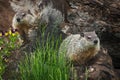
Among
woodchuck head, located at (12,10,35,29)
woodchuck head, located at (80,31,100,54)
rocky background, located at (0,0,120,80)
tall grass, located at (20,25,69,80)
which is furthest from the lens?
rocky background, located at (0,0,120,80)

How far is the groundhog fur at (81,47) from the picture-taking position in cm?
638

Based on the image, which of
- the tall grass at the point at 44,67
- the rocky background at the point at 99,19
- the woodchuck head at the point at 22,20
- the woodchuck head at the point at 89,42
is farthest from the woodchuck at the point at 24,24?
the tall grass at the point at 44,67

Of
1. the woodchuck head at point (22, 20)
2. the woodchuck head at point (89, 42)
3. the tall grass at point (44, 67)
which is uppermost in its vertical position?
the woodchuck head at point (22, 20)

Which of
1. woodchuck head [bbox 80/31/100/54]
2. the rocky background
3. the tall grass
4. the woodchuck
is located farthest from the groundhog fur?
the rocky background

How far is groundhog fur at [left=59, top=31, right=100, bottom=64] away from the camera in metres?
6.38

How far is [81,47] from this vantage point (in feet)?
21.0

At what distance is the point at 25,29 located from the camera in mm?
7395

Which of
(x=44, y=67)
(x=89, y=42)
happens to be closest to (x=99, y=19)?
(x=89, y=42)

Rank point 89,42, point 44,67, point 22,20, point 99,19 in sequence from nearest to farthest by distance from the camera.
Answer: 1. point 44,67
2. point 89,42
3. point 22,20
4. point 99,19

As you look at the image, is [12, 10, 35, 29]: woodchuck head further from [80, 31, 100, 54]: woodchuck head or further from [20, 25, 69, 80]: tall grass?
[20, 25, 69, 80]: tall grass

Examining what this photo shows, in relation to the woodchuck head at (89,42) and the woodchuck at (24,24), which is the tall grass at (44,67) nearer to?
the woodchuck head at (89,42)

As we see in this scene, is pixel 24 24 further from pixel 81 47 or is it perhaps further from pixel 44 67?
pixel 44 67

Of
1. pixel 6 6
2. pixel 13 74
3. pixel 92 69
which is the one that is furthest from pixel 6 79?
pixel 6 6

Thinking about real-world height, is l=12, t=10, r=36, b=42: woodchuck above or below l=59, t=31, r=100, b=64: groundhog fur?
above
